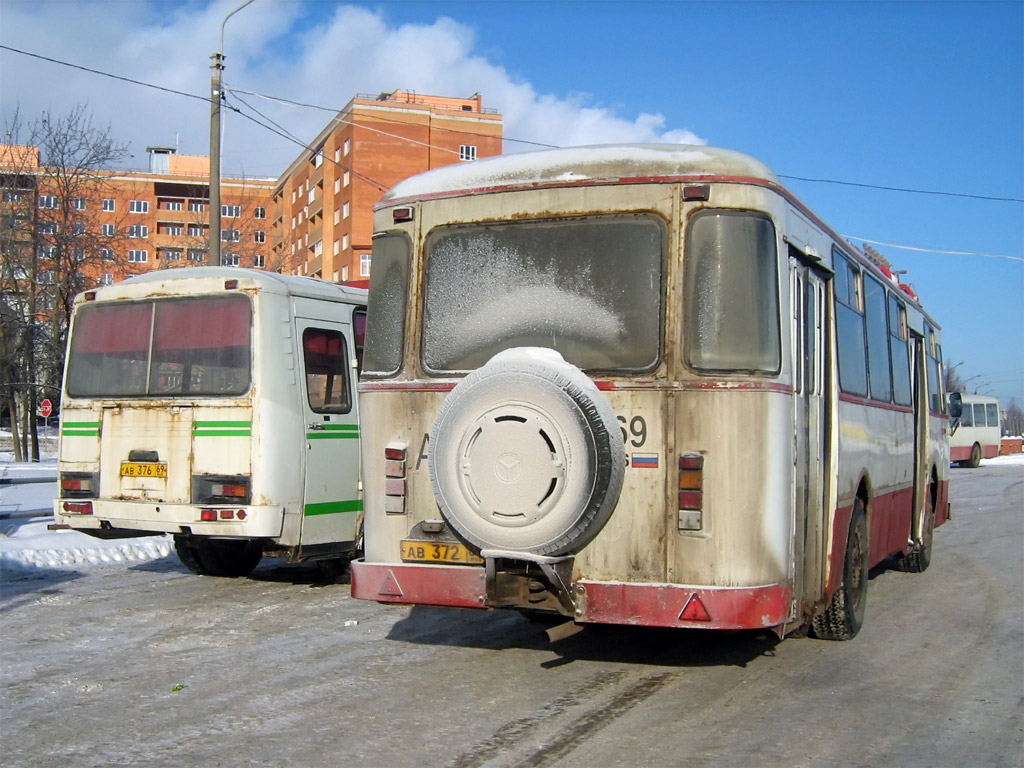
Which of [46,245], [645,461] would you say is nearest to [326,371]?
[645,461]

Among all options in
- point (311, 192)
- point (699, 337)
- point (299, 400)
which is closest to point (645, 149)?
point (699, 337)

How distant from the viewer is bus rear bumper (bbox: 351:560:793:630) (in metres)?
5.87

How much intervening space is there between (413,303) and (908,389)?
6.28m

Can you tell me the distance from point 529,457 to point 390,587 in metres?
1.43

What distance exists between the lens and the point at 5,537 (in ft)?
40.4

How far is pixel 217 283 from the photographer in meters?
10.1

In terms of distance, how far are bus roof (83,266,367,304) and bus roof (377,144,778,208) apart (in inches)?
129

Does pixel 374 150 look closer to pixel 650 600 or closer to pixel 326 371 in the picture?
pixel 326 371

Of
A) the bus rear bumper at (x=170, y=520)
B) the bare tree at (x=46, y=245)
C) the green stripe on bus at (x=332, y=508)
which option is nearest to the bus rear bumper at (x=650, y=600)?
the bus rear bumper at (x=170, y=520)

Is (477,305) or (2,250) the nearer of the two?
(477,305)

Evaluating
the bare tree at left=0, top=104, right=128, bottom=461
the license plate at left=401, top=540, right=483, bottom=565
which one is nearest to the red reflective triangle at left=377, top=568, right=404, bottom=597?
the license plate at left=401, top=540, right=483, bottom=565

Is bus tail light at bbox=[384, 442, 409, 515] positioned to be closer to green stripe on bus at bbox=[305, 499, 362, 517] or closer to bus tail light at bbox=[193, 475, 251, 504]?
bus tail light at bbox=[193, 475, 251, 504]

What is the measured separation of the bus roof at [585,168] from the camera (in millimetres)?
6207

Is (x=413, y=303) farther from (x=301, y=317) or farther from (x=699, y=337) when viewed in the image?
(x=301, y=317)
